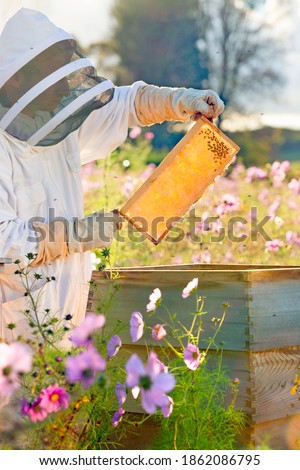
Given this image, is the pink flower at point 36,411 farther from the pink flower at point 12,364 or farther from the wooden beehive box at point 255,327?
the wooden beehive box at point 255,327

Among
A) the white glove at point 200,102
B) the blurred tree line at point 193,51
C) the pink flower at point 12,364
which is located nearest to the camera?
the pink flower at point 12,364

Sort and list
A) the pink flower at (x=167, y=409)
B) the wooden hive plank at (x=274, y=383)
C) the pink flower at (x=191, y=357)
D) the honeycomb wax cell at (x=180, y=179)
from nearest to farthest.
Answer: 1. the pink flower at (x=167, y=409)
2. the pink flower at (x=191, y=357)
3. the wooden hive plank at (x=274, y=383)
4. the honeycomb wax cell at (x=180, y=179)

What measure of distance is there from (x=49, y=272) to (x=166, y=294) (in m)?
0.51

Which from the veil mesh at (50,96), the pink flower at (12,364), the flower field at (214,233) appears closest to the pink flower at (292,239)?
the flower field at (214,233)

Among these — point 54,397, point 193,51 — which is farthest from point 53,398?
point 193,51

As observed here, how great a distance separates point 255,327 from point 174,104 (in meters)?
1.21

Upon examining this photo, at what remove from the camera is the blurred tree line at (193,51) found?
23469mm

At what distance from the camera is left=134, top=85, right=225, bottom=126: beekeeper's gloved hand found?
11.9ft

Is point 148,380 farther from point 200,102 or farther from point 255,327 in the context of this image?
point 200,102

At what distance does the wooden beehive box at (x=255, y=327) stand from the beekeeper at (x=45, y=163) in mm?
295

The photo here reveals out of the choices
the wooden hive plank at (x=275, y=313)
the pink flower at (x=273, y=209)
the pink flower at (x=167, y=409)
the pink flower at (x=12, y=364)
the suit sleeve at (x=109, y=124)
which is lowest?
the pink flower at (x=12, y=364)

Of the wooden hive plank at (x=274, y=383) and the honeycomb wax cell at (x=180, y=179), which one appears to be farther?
the honeycomb wax cell at (x=180, y=179)

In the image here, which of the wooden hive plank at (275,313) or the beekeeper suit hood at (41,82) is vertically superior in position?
A: the beekeeper suit hood at (41,82)

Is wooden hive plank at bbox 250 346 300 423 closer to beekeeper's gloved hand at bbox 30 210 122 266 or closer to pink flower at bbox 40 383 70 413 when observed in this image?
beekeeper's gloved hand at bbox 30 210 122 266
